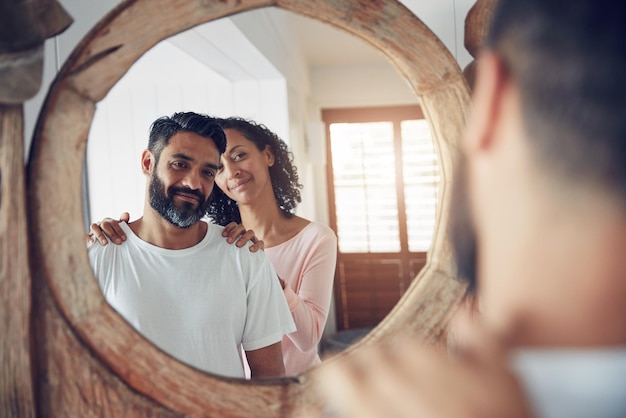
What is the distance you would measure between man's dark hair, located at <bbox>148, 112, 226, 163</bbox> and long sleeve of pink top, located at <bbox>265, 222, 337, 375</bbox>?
103 mm

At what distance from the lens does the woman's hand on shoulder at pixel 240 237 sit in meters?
0.40

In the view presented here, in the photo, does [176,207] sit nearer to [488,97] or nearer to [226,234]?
[226,234]

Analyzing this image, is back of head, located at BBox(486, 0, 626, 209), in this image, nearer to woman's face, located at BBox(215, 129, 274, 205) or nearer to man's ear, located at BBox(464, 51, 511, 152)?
man's ear, located at BBox(464, 51, 511, 152)

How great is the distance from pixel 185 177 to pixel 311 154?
0.43ft

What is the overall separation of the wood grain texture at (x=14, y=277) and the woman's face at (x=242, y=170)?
0.46 feet

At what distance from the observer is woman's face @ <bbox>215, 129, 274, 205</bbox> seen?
406mm

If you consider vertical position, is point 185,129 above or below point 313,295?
above

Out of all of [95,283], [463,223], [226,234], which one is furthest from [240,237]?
[463,223]

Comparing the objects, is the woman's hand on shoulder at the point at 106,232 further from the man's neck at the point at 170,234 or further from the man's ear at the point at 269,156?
the man's ear at the point at 269,156

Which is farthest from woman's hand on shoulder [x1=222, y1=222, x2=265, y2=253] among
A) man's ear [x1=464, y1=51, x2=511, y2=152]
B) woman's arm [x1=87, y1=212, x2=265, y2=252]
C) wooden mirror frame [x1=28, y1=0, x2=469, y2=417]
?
man's ear [x1=464, y1=51, x2=511, y2=152]

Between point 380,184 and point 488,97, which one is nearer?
point 488,97

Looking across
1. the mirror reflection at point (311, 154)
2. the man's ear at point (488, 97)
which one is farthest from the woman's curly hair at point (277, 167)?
the man's ear at point (488, 97)

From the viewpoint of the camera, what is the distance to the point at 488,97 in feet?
0.66

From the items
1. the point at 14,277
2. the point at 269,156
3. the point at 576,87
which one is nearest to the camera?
the point at 576,87
